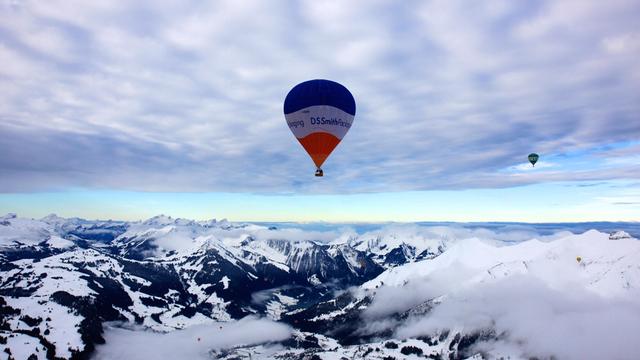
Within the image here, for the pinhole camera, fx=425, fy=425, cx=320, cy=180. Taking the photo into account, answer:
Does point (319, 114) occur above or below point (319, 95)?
below

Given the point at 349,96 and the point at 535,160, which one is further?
the point at 535,160

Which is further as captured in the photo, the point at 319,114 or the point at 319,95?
the point at 319,114

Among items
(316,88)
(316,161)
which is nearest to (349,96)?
(316,88)

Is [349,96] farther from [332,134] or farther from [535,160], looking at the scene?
[535,160]

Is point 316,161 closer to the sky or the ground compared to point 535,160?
closer to the ground

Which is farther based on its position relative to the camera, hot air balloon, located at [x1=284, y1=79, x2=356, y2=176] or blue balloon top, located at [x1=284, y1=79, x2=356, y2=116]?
hot air balloon, located at [x1=284, y1=79, x2=356, y2=176]

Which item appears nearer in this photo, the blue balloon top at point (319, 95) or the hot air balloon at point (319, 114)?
the blue balloon top at point (319, 95)
